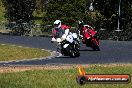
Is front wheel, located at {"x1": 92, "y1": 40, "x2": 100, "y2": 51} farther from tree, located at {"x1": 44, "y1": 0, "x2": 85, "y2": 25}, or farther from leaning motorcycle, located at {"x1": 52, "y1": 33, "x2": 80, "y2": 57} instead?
tree, located at {"x1": 44, "y1": 0, "x2": 85, "y2": 25}

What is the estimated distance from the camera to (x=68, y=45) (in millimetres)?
24984

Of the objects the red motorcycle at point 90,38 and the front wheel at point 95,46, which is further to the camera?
the red motorcycle at point 90,38

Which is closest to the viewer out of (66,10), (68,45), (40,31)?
(68,45)

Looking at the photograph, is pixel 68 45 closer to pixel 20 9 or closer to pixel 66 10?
pixel 66 10

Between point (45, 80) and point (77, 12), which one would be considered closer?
point (45, 80)

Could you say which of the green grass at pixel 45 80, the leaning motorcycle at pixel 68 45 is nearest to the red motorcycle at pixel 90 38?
the leaning motorcycle at pixel 68 45

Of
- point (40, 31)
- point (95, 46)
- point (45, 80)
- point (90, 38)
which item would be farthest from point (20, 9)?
point (45, 80)

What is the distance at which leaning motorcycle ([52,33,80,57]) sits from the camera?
2473cm

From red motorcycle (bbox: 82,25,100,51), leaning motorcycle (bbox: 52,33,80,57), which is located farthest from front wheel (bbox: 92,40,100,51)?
leaning motorcycle (bbox: 52,33,80,57)

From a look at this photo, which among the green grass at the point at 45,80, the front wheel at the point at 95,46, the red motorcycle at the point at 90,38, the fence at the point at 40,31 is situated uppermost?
the green grass at the point at 45,80

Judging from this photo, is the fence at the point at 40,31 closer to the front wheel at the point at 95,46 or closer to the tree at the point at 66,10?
the tree at the point at 66,10

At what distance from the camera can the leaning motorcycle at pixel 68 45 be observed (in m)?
24.7

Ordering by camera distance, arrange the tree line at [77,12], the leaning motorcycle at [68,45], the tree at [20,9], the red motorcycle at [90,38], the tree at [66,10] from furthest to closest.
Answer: the tree at [20,9], the tree at [66,10], the tree line at [77,12], the red motorcycle at [90,38], the leaning motorcycle at [68,45]

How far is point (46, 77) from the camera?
50.3 feet
